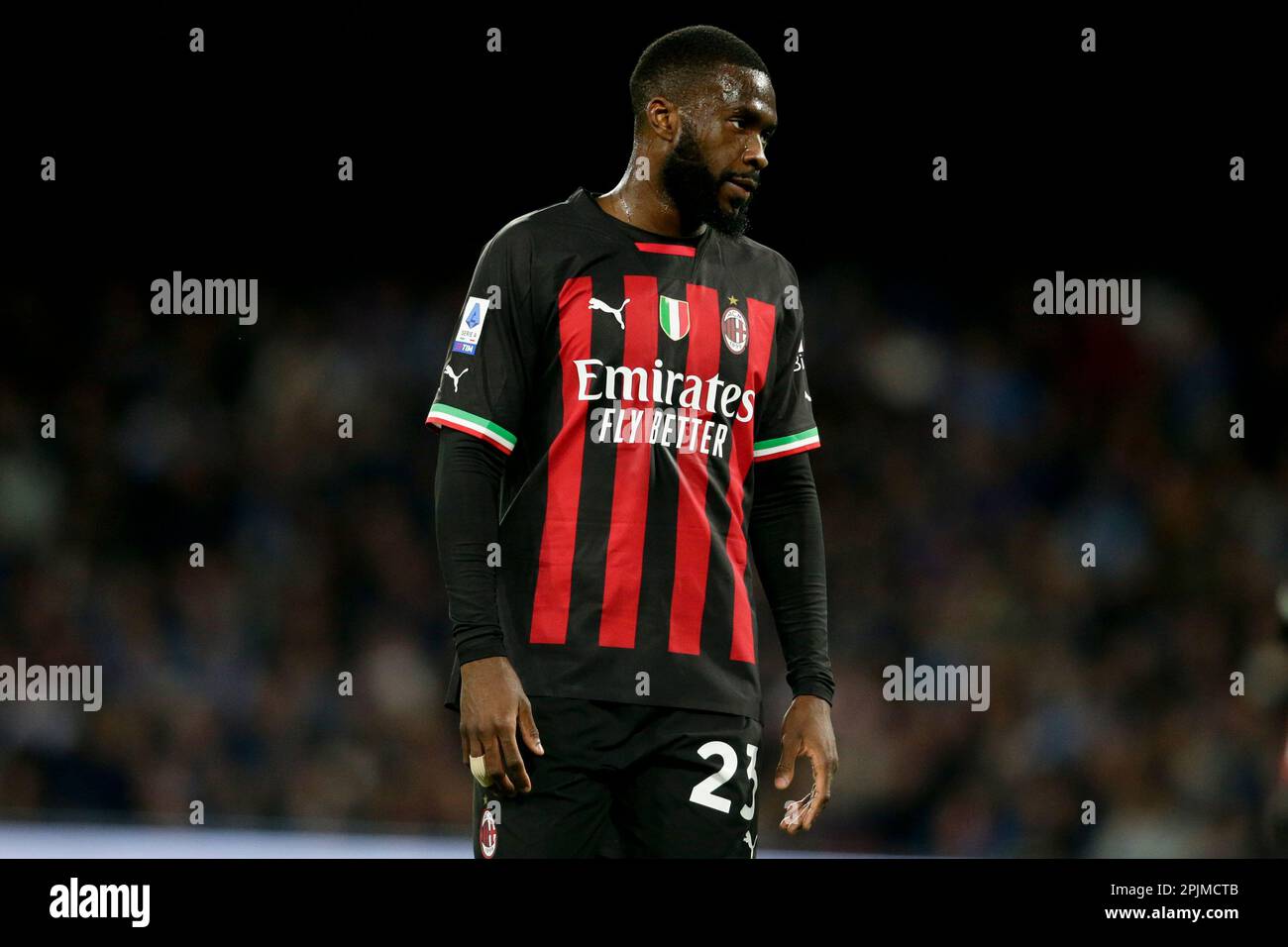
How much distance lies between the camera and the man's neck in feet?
9.43

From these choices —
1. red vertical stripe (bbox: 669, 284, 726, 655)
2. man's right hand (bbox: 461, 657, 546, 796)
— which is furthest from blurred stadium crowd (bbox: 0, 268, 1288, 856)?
man's right hand (bbox: 461, 657, 546, 796)

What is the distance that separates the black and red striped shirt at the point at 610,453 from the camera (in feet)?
8.85

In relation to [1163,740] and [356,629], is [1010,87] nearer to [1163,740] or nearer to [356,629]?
[1163,740]

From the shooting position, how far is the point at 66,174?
6348 mm

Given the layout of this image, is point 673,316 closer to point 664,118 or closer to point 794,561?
point 664,118

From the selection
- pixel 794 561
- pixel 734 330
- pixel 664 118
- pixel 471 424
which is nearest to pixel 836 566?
pixel 794 561

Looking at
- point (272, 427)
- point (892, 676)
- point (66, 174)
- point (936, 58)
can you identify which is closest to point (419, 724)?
point (272, 427)

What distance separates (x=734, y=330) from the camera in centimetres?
286

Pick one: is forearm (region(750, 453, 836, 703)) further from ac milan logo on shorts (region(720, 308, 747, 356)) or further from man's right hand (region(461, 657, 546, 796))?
man's right hand (region(461, 657, 546, 796))

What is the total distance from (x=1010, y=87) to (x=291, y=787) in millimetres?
3815

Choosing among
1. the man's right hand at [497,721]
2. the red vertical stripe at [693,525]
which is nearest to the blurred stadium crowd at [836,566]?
the red vertical stripe at [693,525]

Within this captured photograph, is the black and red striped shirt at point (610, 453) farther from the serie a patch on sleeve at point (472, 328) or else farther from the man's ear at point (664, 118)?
the man's ear at point (664, 118)

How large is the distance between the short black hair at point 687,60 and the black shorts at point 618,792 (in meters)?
1.10

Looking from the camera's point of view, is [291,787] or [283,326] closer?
[291,787]
